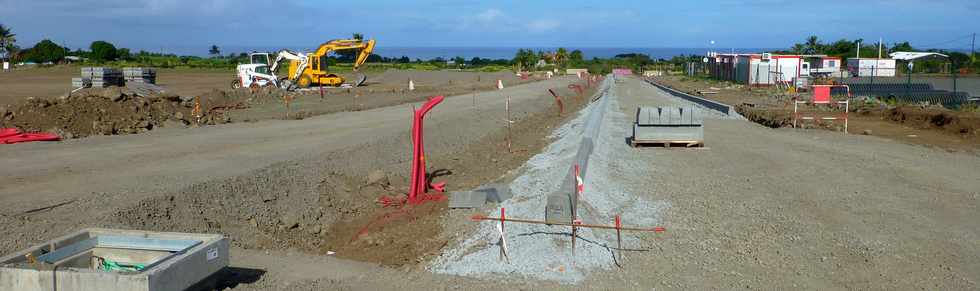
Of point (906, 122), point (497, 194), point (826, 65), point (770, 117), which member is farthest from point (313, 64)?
point (826, 65)

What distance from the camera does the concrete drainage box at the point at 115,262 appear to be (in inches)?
241

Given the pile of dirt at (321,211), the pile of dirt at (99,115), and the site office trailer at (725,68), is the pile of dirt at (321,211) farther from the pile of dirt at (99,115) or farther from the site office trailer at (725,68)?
the site office trailer at (725,68)

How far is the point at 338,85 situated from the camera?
152 ft

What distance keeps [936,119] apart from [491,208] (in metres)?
19.9

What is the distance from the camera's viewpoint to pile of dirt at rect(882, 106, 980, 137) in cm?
2302

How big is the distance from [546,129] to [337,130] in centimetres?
593

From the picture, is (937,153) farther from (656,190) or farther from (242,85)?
(242,85)

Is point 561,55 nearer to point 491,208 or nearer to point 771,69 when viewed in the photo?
point 771,69

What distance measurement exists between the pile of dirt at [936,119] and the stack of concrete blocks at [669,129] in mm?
Answer: 9406

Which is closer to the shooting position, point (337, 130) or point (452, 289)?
point (452, 289)

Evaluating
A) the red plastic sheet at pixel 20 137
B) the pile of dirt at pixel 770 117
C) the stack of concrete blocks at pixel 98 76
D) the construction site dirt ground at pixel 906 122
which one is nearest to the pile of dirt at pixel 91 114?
the red plastic sheet at pixel 20 137

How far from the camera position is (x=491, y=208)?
10.1 metres

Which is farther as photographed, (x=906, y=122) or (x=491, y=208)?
(x=906, y=122)

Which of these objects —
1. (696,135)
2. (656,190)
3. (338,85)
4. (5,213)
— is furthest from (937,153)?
(338,85)
